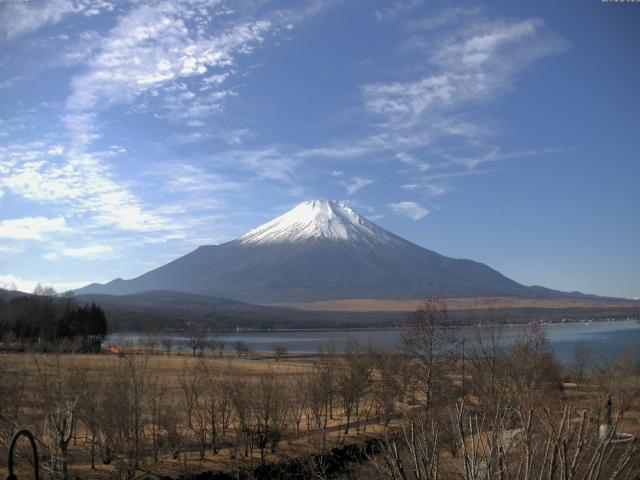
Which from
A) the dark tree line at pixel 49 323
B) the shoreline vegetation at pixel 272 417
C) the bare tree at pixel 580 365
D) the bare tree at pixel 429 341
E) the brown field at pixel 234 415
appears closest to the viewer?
the shoreline vegetation at pixel 272 417

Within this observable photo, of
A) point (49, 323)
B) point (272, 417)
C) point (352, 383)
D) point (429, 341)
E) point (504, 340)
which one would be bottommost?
point (504, 340)

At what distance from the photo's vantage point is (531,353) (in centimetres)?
2575

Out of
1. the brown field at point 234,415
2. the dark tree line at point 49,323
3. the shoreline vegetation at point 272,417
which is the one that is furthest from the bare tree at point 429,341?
the dark tree line at point 49,323

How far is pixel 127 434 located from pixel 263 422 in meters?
6.38

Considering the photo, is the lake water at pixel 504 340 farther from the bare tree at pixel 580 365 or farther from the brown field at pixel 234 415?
the brown field at pixel 234 415

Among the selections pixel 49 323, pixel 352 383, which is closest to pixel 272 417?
pixel 352 383

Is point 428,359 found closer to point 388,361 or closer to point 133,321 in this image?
point 388,361

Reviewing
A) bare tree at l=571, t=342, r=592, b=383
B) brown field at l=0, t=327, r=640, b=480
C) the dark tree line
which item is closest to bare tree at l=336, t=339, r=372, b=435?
brown field at l=0, t=327, r=640, b=480

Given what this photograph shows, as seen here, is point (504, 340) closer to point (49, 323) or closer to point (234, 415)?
point (234, 415)

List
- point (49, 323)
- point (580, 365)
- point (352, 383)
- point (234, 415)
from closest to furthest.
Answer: point (234, 415) → point (352, 383) → point (580, 365) → point (49, 323)

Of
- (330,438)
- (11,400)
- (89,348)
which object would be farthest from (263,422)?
(89,348)

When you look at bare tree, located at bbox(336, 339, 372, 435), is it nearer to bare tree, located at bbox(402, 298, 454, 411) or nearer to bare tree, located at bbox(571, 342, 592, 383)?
bare tree, located at bbox(402, 298, 454, 411)

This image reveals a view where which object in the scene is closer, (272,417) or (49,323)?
(272,417)

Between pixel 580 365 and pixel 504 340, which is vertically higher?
pixel 580 365
